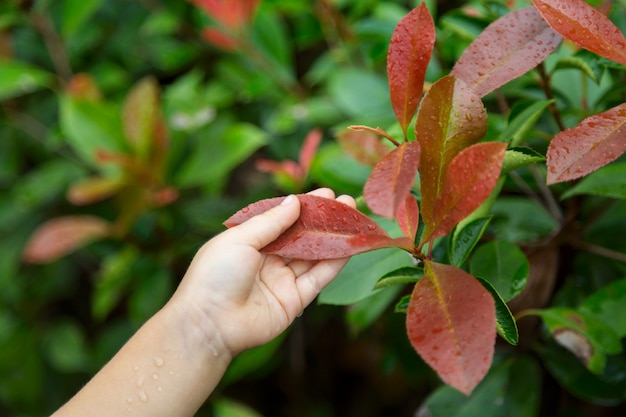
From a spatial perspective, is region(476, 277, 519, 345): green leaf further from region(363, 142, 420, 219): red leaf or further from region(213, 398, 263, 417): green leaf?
→ region(213, 398, 263, 417): green leaf

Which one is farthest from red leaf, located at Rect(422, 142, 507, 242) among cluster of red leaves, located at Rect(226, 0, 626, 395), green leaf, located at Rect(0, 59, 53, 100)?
green leaf, located at Rect(0, 59, 53, 100)

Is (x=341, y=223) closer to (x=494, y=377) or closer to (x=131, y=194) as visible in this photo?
(x=494, y=377)

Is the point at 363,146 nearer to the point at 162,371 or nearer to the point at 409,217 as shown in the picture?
the point at 409,217

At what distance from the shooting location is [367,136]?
811 mm

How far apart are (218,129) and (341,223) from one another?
2.31 feet

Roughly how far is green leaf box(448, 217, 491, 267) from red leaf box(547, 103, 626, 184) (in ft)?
0.35

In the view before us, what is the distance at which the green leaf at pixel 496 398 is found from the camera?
88cm

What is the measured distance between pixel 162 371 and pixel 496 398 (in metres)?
0.47

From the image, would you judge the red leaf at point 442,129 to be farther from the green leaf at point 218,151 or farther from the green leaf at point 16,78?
the green leaf at point 16,78

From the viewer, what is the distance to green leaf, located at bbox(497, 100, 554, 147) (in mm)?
651

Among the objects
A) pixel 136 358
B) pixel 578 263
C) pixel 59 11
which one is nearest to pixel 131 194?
pixel 136 358

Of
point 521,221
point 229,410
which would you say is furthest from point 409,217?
point 229,410

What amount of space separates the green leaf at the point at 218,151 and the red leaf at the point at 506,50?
1.90ft

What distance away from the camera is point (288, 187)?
1.04 m
